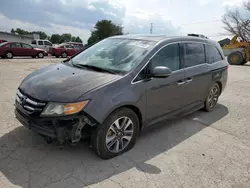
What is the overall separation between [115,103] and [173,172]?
3.73ft

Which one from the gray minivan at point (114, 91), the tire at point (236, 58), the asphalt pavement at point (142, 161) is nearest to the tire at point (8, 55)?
the asphalt pavement at point (142, 161)

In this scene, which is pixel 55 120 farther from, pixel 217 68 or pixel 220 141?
pixel 217 68

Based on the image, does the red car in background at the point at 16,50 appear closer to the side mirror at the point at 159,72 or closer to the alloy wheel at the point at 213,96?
the alloy wheel at the point at 213,96

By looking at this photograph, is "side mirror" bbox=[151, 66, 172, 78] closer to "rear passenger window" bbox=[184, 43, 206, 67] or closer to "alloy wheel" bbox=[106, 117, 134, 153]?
"alloy wheel" bbox=[106, 117, 134, 153]

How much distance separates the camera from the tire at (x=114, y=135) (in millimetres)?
2590

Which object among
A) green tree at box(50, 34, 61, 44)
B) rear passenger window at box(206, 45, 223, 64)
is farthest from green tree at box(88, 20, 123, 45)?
rear passenger window at box(206, 45, 223, 64)

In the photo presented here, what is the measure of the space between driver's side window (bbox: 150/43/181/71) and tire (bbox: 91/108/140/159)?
0.83 metres

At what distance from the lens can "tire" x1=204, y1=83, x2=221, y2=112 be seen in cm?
461

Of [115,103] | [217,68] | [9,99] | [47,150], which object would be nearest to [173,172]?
[115,103]

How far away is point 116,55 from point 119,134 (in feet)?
4.11

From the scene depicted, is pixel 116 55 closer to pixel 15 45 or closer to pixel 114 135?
pixel 114 135

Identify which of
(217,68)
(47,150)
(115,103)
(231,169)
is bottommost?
(231,169)

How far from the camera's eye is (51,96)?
244 cm

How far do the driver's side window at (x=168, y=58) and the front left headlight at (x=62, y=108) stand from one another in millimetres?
1245
